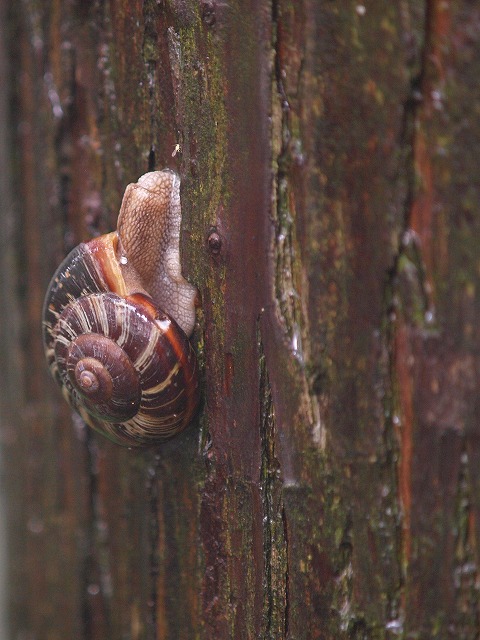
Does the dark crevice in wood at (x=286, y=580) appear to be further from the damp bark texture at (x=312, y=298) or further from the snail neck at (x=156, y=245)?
the snail neck at (x=156, y=245)

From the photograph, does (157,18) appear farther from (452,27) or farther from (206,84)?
(452,27)

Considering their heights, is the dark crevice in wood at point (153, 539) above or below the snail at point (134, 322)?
below

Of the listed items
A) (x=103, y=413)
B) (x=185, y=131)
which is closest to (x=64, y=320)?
(x=103, y=413)

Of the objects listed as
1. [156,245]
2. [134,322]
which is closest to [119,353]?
[134,322]

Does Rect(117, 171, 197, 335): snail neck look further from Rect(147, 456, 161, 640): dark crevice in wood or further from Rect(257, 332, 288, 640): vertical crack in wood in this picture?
Rect(147, 456, 161, 640): dark crevice in wood

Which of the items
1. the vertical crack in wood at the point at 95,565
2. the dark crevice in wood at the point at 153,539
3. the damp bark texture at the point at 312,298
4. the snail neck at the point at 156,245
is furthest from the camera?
the vertical crack in wood at the point at 95,565

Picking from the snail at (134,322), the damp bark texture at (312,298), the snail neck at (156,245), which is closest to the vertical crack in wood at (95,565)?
the damp bark texture at (312,298)
